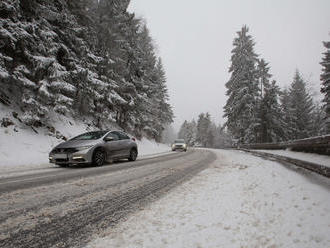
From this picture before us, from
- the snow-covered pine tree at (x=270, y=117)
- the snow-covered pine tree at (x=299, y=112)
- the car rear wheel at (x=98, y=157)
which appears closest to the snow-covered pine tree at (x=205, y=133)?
the snow-covered pine tree at (x=299, y=112)

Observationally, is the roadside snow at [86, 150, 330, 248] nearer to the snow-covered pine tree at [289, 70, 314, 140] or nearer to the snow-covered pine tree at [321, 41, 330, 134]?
the snow-covered pine tree at [321, 41, 330, 134]

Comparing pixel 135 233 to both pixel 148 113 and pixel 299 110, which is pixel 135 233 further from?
pixel 299 110

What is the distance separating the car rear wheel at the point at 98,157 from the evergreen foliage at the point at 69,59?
592cm

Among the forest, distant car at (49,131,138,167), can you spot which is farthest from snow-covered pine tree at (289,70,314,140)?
distant car at (49,131,138,167)

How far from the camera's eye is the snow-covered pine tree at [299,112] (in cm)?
3824

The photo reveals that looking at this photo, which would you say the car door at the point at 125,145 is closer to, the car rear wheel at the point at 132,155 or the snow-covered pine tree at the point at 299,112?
the car rear wheel at the point at 132,155

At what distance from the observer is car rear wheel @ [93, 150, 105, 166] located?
25.8 feet

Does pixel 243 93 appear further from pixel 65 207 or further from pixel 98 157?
pixel 65 207

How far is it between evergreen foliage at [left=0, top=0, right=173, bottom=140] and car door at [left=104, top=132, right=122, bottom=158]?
16.9ft

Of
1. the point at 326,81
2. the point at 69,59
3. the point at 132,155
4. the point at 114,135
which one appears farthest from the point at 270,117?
the point at 69,59

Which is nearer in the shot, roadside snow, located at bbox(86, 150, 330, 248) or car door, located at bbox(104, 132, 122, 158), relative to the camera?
roadside snow, located at bbox(86, 150, 330, 248)

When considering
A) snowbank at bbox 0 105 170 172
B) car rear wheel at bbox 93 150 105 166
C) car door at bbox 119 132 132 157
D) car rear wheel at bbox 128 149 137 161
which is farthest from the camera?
car rear wheel at bbox 128 149 137 161

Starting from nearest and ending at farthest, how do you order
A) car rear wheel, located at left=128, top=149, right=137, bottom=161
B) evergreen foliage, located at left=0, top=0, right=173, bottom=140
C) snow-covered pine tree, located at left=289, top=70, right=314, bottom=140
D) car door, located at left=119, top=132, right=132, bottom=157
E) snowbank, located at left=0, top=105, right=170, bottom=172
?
1. snowbank, located at left=0, top=105, right=170, bottom=172
2. car door, located at left=119, top=132, right=132, bottom=157
3. car rear wheel, located at left=128, top=149, right=137, bottom=161
4. evergreen foliage, located at left=0, top=0, right=173, bottom=140
5. snow-covered pine tree, located at left=289, top=70, right=314, bottom=140

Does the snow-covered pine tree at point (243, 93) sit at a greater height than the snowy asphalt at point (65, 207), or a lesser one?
greater
